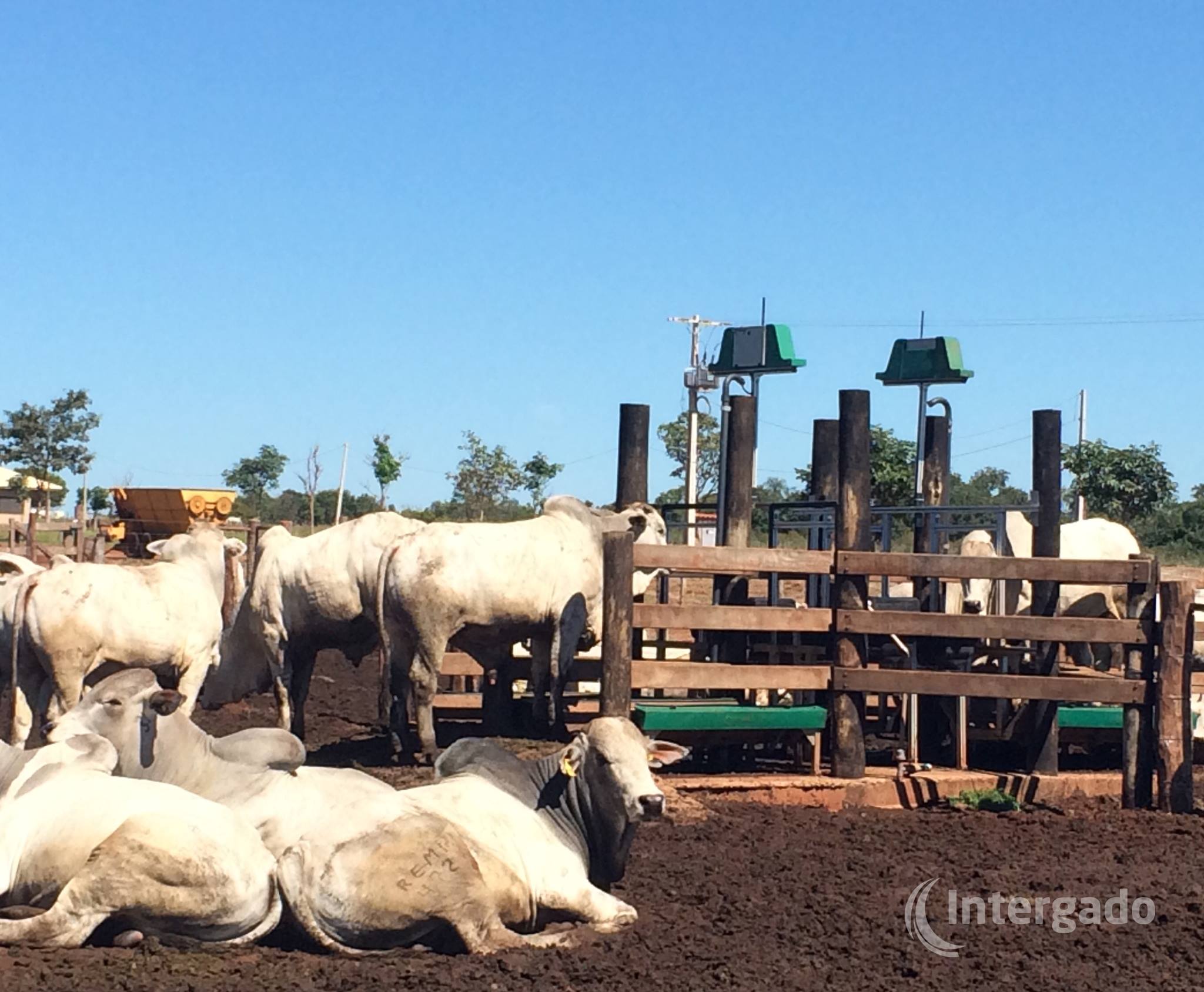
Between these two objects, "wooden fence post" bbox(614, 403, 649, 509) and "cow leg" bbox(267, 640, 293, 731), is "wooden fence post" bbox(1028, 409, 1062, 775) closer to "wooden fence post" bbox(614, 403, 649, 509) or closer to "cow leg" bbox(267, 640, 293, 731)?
"wooden fence post" bbox(614, 403, 649, 509)

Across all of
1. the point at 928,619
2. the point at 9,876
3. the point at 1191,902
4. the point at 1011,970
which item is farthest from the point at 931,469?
the point at 9,876

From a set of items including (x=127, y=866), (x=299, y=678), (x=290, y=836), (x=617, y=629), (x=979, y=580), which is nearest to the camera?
(x=127, y=866)

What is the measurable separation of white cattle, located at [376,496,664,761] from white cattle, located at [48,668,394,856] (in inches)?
163

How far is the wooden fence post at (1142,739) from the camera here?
10281 millimetres

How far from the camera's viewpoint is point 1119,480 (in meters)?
38.6

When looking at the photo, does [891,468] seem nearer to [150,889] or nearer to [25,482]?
[150,889]

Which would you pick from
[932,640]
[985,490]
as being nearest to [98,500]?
[985,490]

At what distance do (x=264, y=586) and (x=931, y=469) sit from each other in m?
5.51

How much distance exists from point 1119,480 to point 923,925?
33594 mm

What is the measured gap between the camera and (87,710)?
6.79 m

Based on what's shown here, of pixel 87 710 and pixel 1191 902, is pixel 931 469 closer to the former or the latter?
pixel 1191 902

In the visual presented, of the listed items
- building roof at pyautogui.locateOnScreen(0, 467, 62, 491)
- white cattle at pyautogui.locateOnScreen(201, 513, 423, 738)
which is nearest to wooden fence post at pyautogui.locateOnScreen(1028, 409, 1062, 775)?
white cattle at pyautogui.locateOnScreen(201, 513, 423, 738)

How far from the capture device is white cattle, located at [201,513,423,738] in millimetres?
12242

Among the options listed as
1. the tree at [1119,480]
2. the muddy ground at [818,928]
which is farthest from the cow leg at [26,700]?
the tree at [1119,480]
